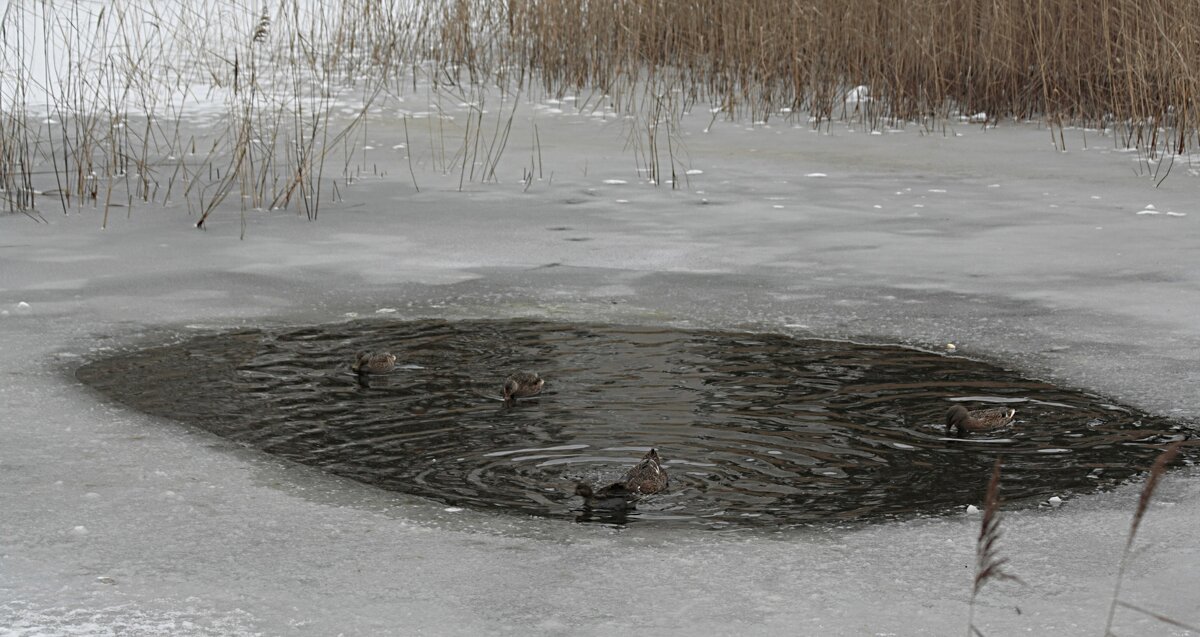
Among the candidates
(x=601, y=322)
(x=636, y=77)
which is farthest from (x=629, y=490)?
(x=636, y=77)

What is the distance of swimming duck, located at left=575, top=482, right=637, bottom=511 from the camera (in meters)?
2.96

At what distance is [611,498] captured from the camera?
9.82ft

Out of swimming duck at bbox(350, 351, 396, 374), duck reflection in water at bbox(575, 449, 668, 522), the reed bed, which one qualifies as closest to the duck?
duck reflection in water at bbox(575, 449, 668, 522)

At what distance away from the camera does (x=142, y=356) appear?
168 inches

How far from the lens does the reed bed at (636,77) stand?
8.09m

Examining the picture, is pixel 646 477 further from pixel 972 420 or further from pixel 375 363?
pixel 375 363

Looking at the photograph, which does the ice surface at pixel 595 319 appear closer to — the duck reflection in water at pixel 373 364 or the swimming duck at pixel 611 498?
the swimming duck at pixel 611 498

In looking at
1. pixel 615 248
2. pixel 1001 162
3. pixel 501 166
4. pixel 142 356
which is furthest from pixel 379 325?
pixel 1001 162

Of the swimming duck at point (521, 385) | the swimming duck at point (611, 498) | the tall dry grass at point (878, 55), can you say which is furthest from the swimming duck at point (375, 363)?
the tall dry grass at point (878, 55)

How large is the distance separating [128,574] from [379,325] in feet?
7.22

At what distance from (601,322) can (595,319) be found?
52mm

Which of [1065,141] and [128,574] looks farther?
[1065,141]

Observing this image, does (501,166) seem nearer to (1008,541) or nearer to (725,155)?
(725,155)

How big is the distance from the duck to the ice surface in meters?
0.48
